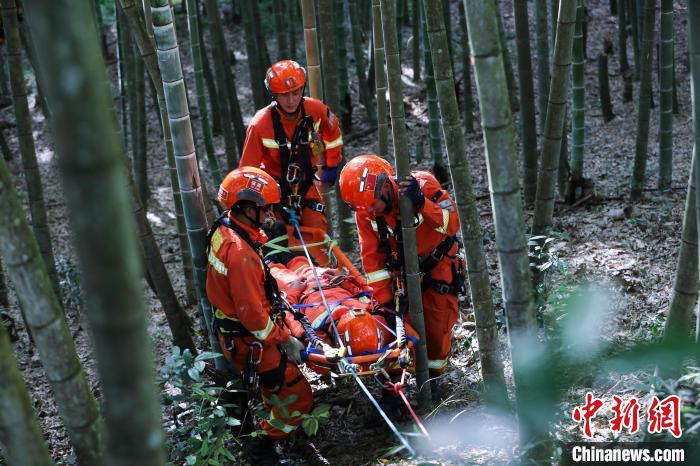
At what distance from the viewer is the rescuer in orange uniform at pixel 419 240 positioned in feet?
14.2

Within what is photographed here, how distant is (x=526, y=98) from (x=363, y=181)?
12.1 feet

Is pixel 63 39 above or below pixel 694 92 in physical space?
above

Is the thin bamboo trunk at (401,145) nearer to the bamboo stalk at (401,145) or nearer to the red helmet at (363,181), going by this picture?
the bamboo stalk at (401,145)

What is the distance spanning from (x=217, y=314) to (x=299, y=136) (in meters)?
1.97

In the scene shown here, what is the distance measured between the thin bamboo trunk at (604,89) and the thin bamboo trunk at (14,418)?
10384mm

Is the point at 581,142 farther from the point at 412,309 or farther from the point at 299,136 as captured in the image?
the point at 412,309

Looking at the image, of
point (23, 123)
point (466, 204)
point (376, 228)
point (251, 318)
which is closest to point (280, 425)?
point (251, 318)

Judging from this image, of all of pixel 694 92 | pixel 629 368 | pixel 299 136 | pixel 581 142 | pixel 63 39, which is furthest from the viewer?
pixel 581 142

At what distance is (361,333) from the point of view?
4.33 meters

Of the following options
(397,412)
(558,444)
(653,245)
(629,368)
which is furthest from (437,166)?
(629,368)

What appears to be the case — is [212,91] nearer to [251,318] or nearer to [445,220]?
[445,220]

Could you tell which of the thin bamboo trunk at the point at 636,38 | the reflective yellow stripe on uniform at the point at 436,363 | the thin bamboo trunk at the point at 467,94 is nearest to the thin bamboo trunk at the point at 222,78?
the thin bamboo trunk at the point at 467,94

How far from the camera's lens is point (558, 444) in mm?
3021

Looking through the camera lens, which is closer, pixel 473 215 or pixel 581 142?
pixel 473 215
